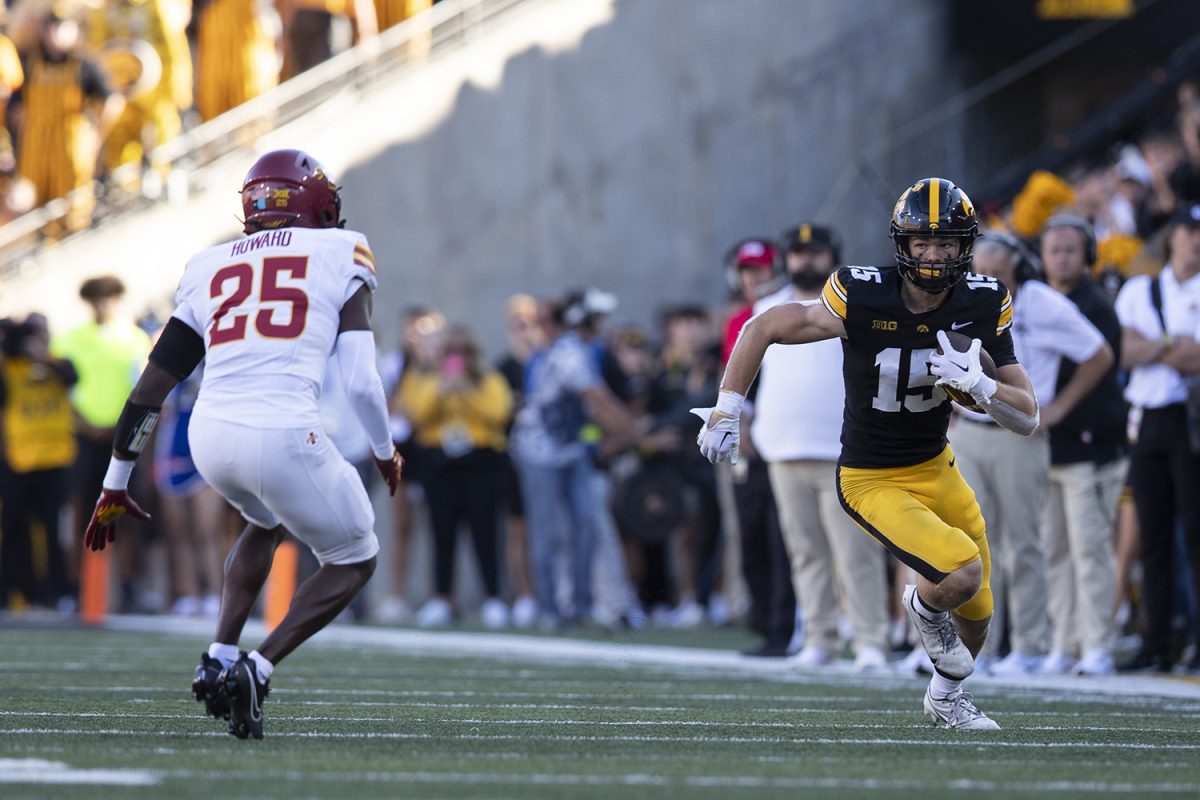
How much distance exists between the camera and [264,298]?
6914 millimetres

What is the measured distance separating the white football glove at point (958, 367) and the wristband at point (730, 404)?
69cm

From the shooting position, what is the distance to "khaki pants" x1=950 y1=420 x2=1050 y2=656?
1040cm

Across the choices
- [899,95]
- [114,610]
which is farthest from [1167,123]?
[114,610]

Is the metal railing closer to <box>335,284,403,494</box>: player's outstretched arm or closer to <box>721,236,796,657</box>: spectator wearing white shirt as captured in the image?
<box>721,236,796,657</box>: spectator wearing white shirt

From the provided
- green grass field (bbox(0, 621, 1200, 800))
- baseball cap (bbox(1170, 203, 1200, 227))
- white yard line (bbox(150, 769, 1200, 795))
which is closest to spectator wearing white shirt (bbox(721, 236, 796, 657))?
green grass field (bbox(0, 621, 1200, 800))

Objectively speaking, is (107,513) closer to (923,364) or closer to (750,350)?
(750,350)

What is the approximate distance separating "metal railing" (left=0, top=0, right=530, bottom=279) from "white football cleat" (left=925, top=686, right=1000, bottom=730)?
1133 centimetres

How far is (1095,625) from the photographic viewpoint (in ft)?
34.4

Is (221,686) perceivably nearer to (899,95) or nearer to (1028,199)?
(1028,199)

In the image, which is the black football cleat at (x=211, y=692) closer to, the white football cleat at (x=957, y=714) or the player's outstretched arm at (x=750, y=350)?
the player's outstretched arm at (x=750, y=350)

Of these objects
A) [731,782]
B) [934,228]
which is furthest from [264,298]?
[731,782]

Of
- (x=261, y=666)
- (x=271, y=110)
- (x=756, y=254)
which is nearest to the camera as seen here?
(x=261, y=666)

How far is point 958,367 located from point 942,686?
1.14 m

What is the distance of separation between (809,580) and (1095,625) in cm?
148
